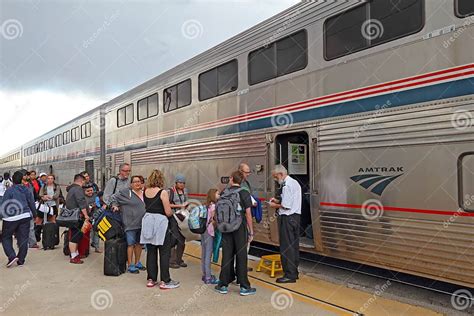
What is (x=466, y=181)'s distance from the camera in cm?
452

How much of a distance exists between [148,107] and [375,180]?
7.85 meters

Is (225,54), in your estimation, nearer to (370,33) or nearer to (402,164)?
(370,33)

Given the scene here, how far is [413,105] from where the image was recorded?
5.08 m

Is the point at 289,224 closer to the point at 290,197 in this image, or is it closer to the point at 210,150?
the point at 290,197

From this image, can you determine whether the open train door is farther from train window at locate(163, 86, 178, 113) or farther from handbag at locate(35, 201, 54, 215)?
handbag at locate(35, 201, 54, 215)

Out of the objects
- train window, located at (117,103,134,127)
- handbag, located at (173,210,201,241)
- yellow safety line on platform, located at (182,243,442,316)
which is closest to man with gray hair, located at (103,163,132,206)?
handbag, located at (173,210,201,241)

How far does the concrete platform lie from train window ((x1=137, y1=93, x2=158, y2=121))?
5577 millimetres

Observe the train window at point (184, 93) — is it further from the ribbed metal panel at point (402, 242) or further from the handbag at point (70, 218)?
the ribbed metal panel at point (402, 242)

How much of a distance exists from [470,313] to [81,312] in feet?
14.2

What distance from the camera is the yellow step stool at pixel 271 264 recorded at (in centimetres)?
648

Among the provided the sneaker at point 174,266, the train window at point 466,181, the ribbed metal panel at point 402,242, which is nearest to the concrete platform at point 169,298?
the sneaker at point 174,266

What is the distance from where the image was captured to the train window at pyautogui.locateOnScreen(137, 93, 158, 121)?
1145 centimetres

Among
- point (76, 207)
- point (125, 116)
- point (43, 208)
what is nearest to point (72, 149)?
point (125, 116)

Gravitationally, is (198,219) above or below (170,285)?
above
